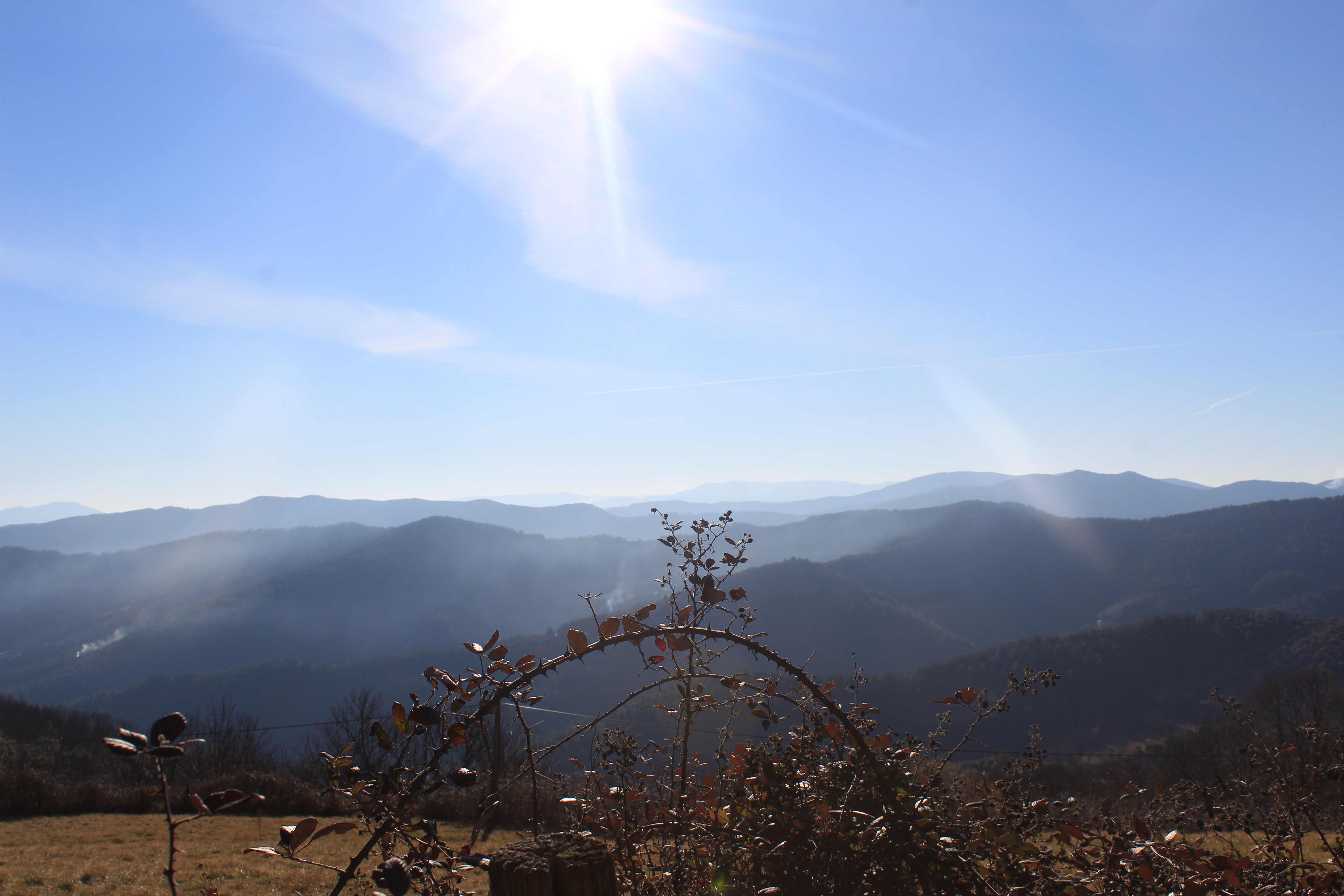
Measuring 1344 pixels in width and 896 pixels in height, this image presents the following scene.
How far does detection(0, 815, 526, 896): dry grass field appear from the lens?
9.39 meters

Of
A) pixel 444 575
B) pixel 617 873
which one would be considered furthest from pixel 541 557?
pixel 617 873

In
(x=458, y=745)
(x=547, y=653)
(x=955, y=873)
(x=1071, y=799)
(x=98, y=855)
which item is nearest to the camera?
(x=458, y=745)

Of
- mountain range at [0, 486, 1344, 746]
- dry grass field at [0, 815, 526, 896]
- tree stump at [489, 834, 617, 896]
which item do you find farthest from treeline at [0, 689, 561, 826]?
mountain range at [0, 486, 1344, 746]

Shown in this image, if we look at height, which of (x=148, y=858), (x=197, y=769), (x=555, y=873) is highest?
(x=555, y=873)

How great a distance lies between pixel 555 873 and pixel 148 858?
15262mm

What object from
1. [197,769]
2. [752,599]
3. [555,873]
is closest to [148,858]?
[555,873]

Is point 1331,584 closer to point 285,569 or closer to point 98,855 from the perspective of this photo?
point 98,855

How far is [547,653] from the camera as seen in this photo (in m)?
53.6

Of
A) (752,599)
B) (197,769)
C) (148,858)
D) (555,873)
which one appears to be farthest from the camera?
(752,599)

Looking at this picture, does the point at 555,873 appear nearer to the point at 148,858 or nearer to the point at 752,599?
the point at 148,858

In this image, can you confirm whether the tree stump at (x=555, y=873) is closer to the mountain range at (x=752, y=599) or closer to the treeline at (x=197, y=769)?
the treeline at (x=197, y=769)

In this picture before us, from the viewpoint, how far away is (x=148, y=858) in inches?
481

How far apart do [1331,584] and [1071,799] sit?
111m

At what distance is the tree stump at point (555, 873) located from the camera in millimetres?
1247
